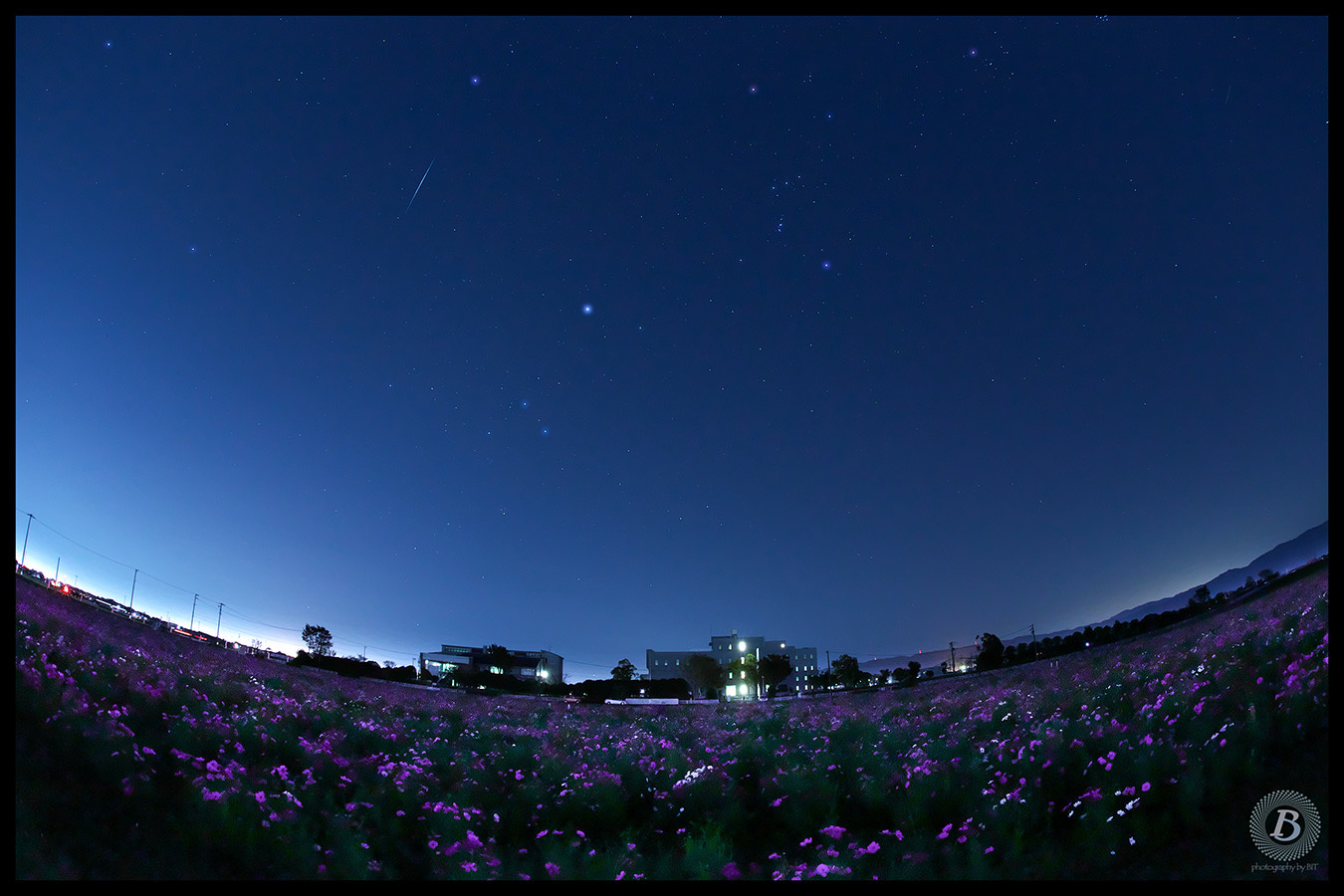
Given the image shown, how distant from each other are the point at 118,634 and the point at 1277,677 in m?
16.4

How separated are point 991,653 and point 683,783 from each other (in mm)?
31058

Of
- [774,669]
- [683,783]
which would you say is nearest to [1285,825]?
[683,783]

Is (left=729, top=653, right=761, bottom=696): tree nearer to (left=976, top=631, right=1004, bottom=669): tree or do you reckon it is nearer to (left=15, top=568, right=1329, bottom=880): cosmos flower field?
(left=976, top=631, right=1004, bottom=669): tree

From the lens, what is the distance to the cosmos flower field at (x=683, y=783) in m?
5.21

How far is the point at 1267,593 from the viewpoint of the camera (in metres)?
10.8

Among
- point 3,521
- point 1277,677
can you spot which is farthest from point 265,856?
point 1277,677

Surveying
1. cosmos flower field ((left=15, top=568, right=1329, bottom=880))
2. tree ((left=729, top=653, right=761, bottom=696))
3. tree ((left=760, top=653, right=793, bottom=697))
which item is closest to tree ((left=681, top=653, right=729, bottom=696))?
tree ((left=729, top=653, right=761, bottom=696))

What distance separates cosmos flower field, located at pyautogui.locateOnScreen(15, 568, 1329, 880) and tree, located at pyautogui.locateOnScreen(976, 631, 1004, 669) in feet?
70.4

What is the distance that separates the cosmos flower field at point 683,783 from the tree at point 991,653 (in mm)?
21455

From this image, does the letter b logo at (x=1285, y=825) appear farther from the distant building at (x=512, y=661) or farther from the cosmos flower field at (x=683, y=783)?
the distant building at (x=512, y=661)

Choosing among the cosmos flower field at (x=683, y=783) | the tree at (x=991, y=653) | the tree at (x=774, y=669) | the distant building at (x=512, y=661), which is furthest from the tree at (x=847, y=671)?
the cosmos flower field at (x=683, y=783)

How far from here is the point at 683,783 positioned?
834 cm

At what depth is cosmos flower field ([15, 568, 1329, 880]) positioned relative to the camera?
17.1 ft

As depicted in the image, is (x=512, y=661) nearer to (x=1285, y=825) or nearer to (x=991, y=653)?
(x=991, y=653)
